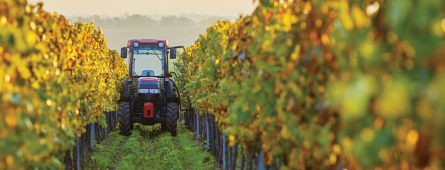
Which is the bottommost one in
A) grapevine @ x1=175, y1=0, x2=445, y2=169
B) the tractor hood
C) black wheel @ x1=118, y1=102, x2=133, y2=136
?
black wheel @ x1=118, y1=102, x2=133, y2=136

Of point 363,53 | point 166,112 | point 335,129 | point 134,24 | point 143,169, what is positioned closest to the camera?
point 363,53

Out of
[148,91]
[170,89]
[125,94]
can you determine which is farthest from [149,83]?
[125,94]

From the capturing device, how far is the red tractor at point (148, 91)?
499 inches

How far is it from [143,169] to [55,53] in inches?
153

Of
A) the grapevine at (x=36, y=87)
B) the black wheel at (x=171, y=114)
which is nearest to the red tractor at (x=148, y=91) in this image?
the black wheel at (x=171, y=114)

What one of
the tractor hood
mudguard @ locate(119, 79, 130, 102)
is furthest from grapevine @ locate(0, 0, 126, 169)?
mudguard @ locate(119, 79, 130, 102)

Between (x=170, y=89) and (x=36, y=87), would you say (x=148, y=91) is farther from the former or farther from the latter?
(x=36, y=87)

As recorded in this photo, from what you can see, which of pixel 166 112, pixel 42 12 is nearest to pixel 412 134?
pixel 42 12

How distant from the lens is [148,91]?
41.5ft

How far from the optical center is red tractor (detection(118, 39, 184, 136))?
41.6 ft

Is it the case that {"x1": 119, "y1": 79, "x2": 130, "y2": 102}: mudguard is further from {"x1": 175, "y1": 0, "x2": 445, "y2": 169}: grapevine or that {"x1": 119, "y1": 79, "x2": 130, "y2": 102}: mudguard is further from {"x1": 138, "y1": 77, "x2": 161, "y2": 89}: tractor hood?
{"x1": 175, "y1": 0, "x2": 445, "y2": 169}: grapevine

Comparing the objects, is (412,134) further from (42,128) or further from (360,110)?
(42,128)

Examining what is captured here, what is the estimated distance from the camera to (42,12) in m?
5.38

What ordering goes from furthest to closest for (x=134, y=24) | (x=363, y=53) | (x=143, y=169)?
(x=134, y=24) < (x=143, y=169) < (x=363, y=53)
